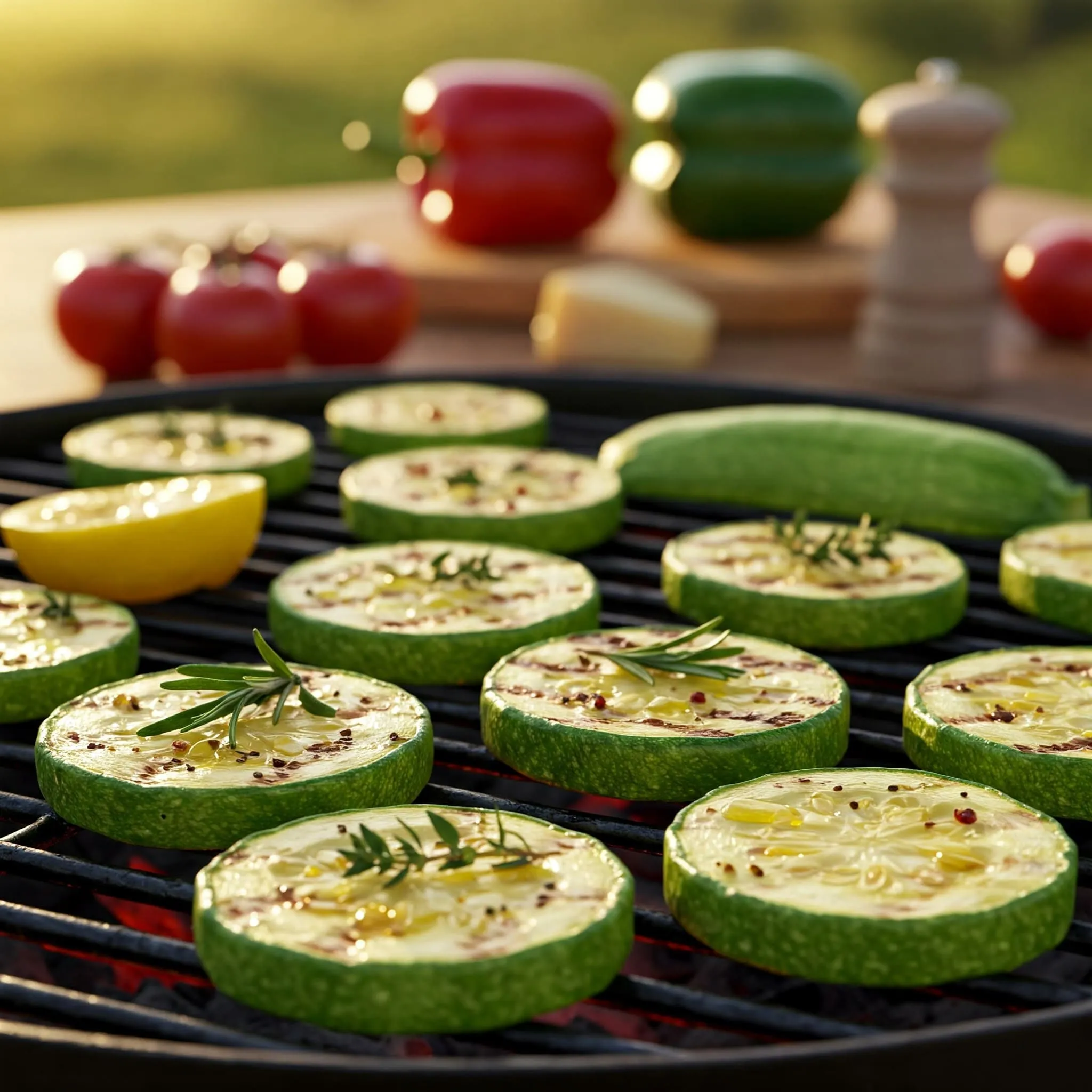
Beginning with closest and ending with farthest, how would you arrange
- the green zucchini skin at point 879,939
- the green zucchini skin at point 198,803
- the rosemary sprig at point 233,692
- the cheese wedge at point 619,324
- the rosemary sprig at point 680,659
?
the green zucchini skin at point 879,939 → the green zucchini skin at point 198,803 → the rosemary sprig at point 233,692 → the rosemary sprig at point 680,659 → the cheese wedge at point 619,324

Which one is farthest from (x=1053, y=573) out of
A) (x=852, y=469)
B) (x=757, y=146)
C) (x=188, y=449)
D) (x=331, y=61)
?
(x=331, y=61)

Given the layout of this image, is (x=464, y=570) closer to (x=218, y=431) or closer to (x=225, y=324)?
(x=218, y=431)

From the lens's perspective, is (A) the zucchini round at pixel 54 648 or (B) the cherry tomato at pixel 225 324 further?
(B) the cherry tomato at pixel 225 324

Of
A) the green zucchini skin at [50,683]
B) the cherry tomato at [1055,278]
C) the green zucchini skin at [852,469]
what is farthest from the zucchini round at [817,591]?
the cherry tomato at [1055,278]

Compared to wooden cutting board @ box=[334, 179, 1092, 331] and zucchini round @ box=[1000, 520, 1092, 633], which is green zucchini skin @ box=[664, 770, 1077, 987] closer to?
zucchini round @ box=[1000, 520, 1092, 633]

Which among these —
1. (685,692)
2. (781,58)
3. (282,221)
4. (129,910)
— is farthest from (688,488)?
(282,221)

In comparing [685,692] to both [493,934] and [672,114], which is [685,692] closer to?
[493,934]

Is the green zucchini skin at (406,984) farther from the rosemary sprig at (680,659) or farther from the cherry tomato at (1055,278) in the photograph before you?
the cherry tomato at (1055,278)
